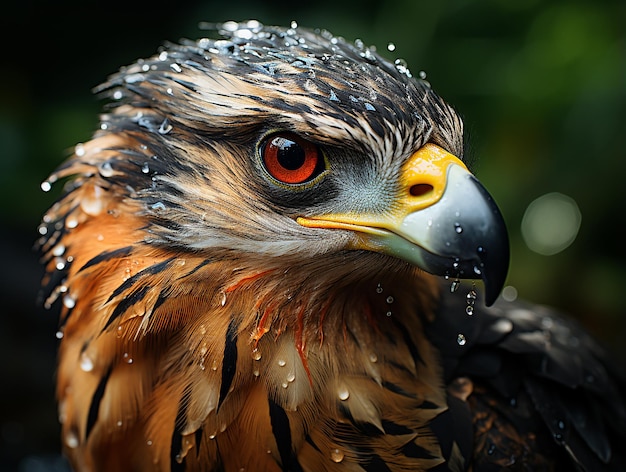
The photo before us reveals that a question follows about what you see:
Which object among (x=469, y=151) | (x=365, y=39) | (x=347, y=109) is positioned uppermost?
(x=365, y=39)

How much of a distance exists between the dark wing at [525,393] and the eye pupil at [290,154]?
2.82ft

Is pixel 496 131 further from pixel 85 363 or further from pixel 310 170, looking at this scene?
pixel 85 363

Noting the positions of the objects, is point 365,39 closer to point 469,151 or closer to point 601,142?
point 601,142

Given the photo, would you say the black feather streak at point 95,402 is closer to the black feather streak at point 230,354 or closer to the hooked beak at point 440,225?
the black feather streak at point 230,354

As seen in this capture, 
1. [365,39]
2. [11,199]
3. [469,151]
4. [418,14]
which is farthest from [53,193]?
[469,151]

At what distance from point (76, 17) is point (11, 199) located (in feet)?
5.98

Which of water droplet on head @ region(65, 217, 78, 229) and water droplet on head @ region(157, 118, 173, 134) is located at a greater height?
water droplet on head @ region(157, 118, 173, 134)

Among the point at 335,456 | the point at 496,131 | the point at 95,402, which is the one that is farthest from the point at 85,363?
the point at 496,131

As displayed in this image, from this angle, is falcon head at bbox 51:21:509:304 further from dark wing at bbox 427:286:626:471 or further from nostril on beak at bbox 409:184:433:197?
dark wing at bbox 427:286:626:471

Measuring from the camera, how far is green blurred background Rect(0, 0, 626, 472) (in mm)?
4461

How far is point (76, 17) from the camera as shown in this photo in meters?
5.76

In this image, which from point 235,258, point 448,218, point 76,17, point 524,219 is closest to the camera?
point 448,218

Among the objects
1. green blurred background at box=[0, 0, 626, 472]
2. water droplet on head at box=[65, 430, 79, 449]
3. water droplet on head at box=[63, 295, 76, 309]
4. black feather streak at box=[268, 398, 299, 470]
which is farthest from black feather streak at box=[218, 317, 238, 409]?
green blurred background at box=[0, 0, 626, 472]

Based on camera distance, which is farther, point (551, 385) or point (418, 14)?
point (418, 14)
